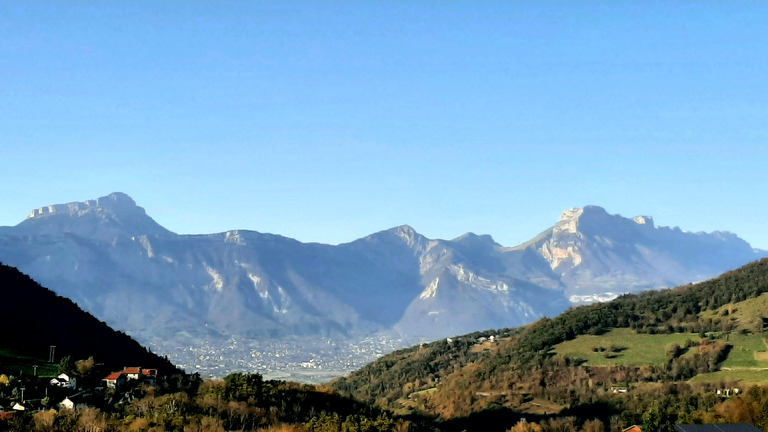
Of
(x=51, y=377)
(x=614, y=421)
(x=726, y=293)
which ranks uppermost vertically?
(x=726, y=293)

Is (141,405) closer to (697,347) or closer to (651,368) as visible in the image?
(651,368)

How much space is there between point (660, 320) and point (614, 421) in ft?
Result: 172

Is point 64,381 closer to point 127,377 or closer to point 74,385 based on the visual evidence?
point 74,385

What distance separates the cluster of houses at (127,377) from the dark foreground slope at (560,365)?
47.5 metres

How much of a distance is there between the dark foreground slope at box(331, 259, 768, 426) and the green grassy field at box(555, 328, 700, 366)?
4.58 ft

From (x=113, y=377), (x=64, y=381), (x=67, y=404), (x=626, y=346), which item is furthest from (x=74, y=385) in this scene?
(x=626, y=346)

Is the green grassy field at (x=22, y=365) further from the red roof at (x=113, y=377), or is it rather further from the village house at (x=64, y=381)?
the red roof at (x=113, y=377)

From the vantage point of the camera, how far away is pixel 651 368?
132 meters

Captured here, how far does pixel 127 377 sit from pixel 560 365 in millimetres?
72413

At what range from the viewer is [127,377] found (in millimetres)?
100312

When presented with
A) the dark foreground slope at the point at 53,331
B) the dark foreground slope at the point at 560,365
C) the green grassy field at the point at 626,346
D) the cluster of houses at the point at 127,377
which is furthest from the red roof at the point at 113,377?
the green grassy field at the point at 626,346

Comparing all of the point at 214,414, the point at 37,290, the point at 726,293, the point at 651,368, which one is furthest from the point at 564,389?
the point at 37,290

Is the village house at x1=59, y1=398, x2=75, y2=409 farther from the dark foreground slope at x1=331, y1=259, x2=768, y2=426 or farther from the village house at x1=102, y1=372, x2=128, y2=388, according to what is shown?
the dark foreground slope at x1=331, y1=259, x2=768, y2=426

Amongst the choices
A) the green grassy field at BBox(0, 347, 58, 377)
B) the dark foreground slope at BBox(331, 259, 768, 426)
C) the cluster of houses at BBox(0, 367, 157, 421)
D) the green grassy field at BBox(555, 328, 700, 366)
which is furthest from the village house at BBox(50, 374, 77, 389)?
the green grassy field at BBox(555, 328, 700, 366)
